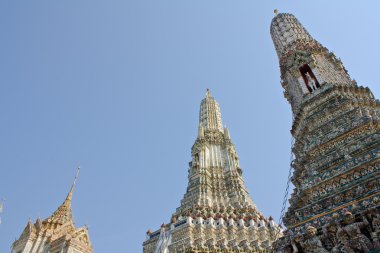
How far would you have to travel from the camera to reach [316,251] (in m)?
5.88

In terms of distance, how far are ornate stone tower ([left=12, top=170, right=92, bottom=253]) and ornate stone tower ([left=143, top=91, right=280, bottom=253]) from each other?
494 centimetres

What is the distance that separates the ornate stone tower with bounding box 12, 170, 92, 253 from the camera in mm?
23797

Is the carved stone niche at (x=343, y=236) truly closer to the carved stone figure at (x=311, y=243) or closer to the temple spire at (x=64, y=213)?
the carved stone figure at (x=311, y=243)

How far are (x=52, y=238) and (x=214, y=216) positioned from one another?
12494mm

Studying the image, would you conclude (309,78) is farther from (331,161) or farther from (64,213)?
(64,213)

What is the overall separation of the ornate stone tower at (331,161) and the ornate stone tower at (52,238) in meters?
18.1

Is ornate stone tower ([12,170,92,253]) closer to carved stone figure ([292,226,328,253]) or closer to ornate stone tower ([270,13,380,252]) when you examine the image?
ornate stone tower ([270,13,380,252])

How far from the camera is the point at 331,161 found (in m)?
8.02

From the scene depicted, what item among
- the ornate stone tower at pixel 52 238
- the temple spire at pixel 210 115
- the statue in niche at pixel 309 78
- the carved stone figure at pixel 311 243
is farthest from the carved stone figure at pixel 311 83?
the temple spire at pixel 210 115

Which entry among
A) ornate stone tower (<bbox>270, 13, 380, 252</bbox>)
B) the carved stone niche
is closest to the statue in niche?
ornate stone tower (<bbox>270, 13, 380, 252</bbox>)

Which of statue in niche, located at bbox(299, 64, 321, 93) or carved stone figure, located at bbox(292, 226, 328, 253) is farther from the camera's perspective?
statue in niche, located at bbox(299, 64, 321, 93)

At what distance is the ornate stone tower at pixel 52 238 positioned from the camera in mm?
23797

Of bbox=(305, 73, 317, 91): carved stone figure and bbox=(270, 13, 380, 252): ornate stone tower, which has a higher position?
bbox=(305, 73, 317, 91): carved stone figure

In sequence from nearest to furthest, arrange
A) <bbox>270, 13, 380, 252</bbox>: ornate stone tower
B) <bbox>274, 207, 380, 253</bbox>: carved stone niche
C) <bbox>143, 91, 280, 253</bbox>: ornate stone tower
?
<bbox>274, 207, 380, 253</bbox>: carved stone niche, <bbox>270, 13, 380, 252</bbox>: ornate stone tower, <bbox>143, 91, 280, 253</bbox>: ornate stone tower
